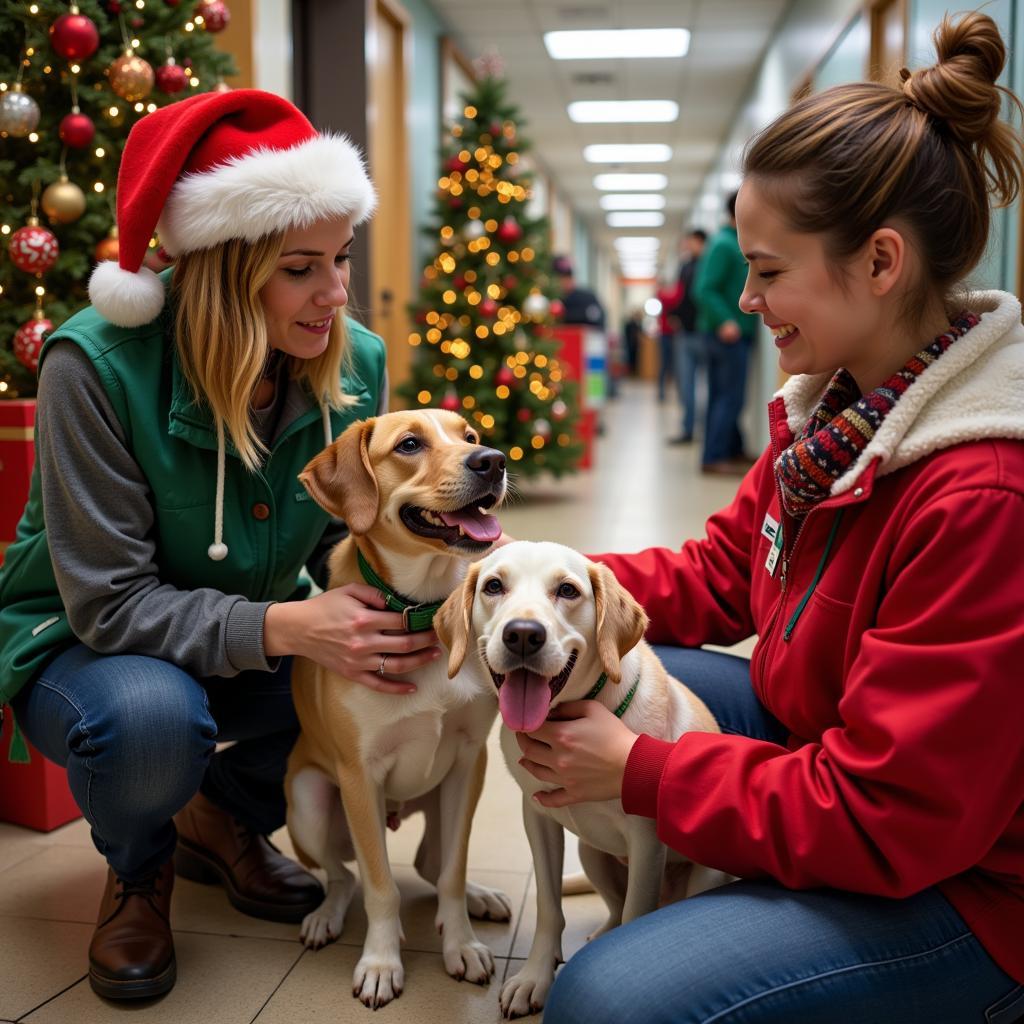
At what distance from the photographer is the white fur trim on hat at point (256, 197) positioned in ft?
5.79

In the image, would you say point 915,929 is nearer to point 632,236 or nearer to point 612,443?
point 612,443

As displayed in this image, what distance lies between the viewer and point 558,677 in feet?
4.97

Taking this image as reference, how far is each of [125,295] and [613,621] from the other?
3.26 ft

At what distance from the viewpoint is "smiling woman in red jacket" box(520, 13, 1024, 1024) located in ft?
3.92

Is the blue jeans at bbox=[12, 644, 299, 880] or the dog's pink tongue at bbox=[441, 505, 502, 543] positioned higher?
the dog's pink tongue at bbox=[441, 505, 502, 543]

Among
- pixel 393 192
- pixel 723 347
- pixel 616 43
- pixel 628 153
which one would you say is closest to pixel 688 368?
pixel 723 347

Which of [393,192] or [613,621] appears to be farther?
[393,192]

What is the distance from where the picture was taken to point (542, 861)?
1750 millimetres

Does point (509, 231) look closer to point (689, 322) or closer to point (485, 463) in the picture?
point (689, 322)

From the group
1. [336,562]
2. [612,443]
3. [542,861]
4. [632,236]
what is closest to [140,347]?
[336,562]

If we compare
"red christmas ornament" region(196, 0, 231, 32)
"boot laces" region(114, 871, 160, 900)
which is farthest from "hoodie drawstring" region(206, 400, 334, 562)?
"red christmas ornament" region(196, 0, 231, 32)

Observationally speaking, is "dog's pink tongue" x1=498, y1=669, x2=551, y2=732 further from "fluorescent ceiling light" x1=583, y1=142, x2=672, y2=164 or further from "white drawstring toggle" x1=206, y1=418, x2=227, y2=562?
"fluorescent ceiling light" x1=583, y1=142, x2=672, y2=164

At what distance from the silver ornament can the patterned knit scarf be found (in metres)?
2.14

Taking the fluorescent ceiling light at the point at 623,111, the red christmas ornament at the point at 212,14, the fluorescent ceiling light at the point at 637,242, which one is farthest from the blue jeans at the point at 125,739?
the fluorescent ceiling light at the point at 637,242
